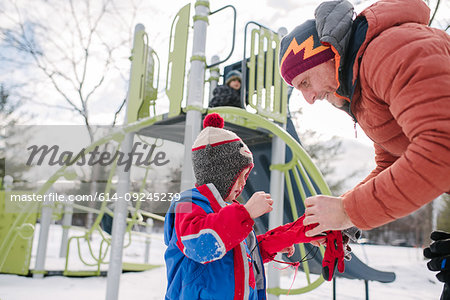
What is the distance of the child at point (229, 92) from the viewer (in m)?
3.79

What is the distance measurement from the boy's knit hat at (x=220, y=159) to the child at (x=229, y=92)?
2.45 meters

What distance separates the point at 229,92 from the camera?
12.5ft

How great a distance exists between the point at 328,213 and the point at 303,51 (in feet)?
1.39

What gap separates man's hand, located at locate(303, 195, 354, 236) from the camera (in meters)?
0.74

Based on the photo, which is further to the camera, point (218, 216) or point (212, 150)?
point (212, 150)

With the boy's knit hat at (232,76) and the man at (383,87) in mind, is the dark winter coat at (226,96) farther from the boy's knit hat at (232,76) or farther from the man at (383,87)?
the man at (383,87)

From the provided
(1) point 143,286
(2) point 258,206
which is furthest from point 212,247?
(1) point 143,286

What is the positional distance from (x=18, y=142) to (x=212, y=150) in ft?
33.1

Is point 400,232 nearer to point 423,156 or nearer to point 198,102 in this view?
point 198,102

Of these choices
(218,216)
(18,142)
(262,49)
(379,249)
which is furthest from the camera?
(379,249)

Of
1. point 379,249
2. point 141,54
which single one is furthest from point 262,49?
point 379,249

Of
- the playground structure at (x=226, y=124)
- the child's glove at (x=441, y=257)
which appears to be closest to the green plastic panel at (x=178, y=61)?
the playground structure at (x=226, y=124)

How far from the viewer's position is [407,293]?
19.9 ft

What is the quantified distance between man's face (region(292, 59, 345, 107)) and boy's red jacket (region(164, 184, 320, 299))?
415 millimetres
